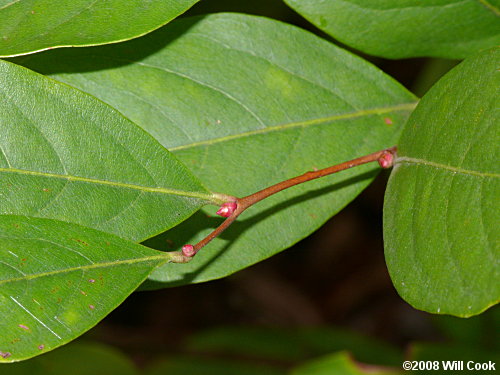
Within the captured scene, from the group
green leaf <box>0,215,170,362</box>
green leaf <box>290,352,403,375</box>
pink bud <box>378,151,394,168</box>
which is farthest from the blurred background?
green leaf <box>0,215,170,362</box>

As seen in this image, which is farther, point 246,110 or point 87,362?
point 87,362

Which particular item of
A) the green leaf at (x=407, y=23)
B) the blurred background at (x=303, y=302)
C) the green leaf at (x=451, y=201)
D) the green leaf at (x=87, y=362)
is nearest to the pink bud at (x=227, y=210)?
A: the green leaf at (x=451, y=201)

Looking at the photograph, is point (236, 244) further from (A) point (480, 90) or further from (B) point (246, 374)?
(B) point (246, 374)

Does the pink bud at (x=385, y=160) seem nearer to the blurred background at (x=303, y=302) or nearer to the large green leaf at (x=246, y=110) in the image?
the large green leaf at (x=246, y=110)

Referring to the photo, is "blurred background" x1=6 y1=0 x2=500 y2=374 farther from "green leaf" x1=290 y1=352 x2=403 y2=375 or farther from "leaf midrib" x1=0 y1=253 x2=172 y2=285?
"leaf midrib" x1=0 y1=253 x2=172 y2=285

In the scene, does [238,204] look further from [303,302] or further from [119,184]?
[303,302]

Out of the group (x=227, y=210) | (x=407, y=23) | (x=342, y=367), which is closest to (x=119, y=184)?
(x=227, y=210)
